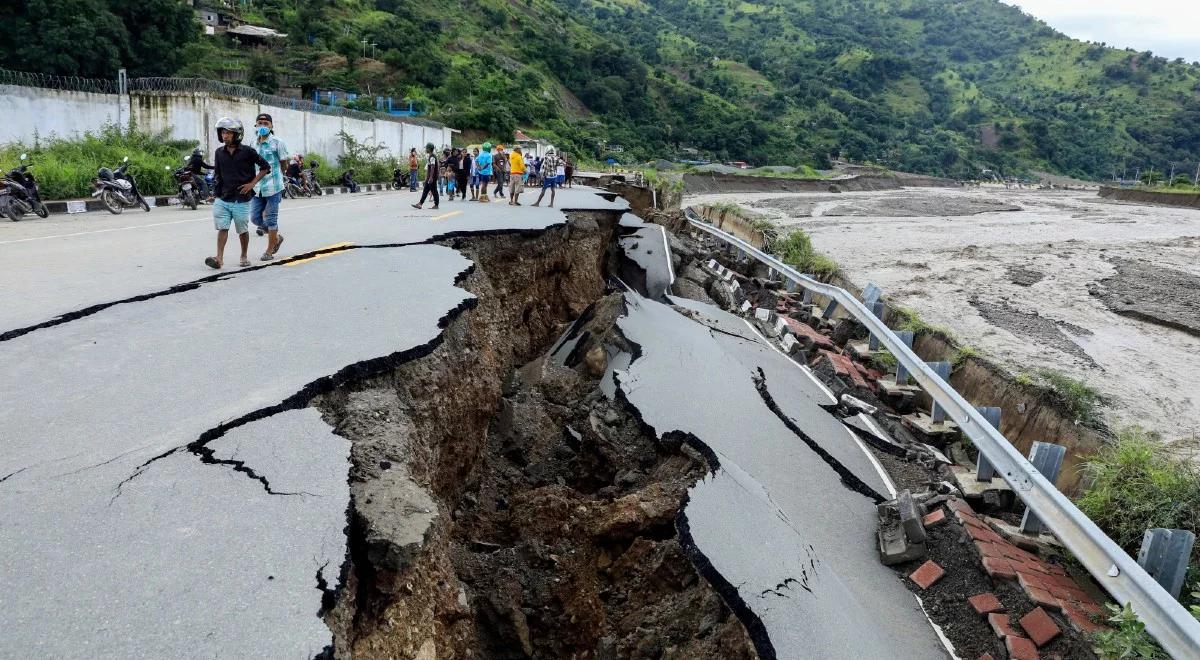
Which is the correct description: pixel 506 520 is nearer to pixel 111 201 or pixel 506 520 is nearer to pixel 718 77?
pixel 111 201

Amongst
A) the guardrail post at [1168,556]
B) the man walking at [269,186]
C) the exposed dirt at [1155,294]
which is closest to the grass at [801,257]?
the exposed dirt at [1155,294]

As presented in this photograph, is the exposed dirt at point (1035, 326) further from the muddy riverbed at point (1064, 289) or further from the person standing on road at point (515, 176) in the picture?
the person standing on road at point (515, 176)

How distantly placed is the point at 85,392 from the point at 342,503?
1.86m

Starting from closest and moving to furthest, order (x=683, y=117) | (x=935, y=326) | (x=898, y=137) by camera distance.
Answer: (x=935, y=326) → (x=683, y=117) → (x=898, y=137)

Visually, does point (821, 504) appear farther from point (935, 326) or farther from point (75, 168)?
point (75, 168)

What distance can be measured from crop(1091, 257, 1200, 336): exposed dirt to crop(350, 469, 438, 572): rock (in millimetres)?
13275

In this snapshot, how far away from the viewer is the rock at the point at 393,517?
2.82m

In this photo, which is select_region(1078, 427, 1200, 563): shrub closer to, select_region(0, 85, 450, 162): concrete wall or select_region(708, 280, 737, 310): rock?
select_region(708, 280, 737, 310): rock

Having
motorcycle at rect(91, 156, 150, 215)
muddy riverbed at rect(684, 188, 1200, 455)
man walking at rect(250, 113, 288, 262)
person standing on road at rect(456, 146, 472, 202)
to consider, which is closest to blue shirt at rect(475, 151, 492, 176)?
person standing on road at rect(456, 146, 472, 202)

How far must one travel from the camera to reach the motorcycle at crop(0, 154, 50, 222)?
12.3 meters

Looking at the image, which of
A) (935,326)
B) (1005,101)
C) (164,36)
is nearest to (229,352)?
(935,326)

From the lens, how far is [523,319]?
354 inches

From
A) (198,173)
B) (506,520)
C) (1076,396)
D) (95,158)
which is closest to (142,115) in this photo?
(95,158)

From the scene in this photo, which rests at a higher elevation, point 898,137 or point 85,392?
point 898,137
